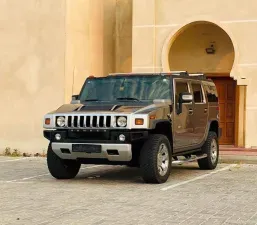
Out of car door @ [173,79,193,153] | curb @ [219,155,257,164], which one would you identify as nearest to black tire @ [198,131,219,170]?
car door @ [173,79,193,153]

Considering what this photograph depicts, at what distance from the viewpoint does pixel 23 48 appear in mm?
18031

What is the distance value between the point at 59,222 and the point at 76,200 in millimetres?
1719

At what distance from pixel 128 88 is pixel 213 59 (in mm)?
8460

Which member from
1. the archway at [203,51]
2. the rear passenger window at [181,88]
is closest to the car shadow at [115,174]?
the rear passenger window at [181,88]

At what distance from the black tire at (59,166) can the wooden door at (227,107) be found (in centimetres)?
911

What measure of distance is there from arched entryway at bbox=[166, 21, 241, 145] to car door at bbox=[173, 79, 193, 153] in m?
7.34

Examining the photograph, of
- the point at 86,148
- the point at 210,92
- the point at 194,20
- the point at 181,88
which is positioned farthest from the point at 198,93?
the point at 194,20

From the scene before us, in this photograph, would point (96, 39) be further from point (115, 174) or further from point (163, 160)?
point (163, 160)

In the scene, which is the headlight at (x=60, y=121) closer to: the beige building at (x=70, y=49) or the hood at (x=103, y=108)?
the hood at (x=103, y=108)

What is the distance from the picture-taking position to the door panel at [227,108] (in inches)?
762

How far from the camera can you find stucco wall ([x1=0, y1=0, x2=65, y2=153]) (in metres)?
17.7

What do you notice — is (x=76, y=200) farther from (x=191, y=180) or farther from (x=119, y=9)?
(x=119, y=9)

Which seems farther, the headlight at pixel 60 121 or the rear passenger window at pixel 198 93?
the rear passenger window at pixel 198 93

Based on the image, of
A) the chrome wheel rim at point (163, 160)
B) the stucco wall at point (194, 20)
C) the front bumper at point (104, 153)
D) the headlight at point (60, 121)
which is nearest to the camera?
the front bumper at point (104, 153)
